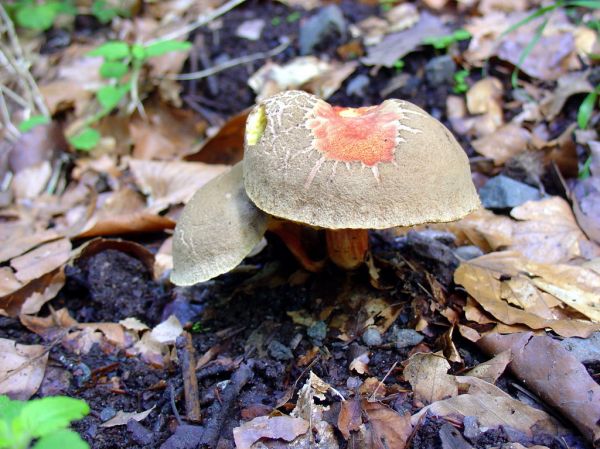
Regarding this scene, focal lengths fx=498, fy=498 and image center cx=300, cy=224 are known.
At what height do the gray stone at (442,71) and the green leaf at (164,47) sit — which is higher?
the green leaf at (164,47)

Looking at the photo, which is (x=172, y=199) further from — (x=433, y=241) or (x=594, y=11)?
(x=594, y=11)

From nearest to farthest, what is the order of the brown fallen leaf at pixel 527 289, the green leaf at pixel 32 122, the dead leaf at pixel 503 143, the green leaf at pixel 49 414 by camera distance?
1. the green leaf at pixel 49 414
2. the brown fallen leaf at pixel 527 289
3. the dead leaf at pixel 503 143
4. the green leaf at pixel 32 122

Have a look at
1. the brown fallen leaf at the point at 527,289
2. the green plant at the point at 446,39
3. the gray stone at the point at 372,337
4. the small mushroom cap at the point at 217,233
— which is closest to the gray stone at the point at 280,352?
the gray stone at the point at 372,337

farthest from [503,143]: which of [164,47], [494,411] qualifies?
[164,47]

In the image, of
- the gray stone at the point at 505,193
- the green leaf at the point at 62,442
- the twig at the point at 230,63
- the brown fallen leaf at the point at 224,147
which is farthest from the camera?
the twig at the point at 230,63

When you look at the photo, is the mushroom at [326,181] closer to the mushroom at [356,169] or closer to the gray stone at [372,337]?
the mushroom at [356,169]

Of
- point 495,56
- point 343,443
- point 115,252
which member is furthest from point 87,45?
point 343,443
